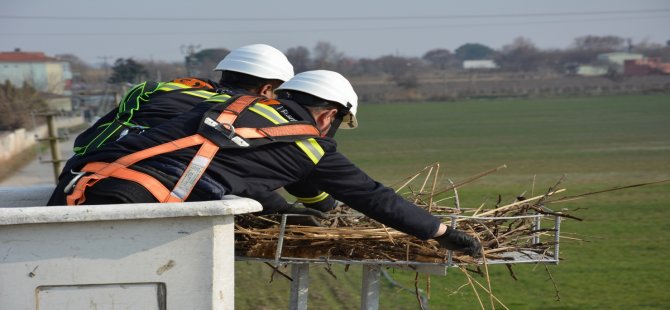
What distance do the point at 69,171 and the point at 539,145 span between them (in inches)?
1516

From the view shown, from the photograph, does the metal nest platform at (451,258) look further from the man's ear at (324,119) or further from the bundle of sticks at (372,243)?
the man's ear at (324,119)

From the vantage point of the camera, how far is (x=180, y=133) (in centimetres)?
394

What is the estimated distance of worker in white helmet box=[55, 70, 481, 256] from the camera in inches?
148

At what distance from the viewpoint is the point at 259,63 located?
17.9ft

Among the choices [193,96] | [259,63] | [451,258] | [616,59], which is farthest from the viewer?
[616,59]

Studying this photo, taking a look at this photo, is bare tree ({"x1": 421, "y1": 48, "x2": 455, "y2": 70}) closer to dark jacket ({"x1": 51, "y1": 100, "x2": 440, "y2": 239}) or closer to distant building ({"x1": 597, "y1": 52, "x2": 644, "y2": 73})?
distant building ({"x1": 597, "y1": 52, "x2": 644, "y2": 73})

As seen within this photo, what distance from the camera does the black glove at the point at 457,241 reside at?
14.0 ft

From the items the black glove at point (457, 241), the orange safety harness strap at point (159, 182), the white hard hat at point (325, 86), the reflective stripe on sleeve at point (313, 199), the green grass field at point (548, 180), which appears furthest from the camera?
the green grass field at point (548, 180)

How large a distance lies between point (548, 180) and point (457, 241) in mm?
21907

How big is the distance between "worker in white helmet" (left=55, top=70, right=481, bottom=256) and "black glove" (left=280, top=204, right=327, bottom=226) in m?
0.40

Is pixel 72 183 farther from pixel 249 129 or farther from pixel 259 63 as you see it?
pixel 259 63

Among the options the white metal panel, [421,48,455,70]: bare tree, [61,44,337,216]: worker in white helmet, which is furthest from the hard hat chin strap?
[421,48,455,70]: bare tree

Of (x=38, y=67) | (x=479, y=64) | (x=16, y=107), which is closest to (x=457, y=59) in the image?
(x=479, y=64)

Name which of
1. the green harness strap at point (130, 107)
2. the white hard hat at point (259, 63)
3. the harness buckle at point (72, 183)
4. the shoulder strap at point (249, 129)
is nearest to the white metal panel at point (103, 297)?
the harness buckle at point (72, 183)
